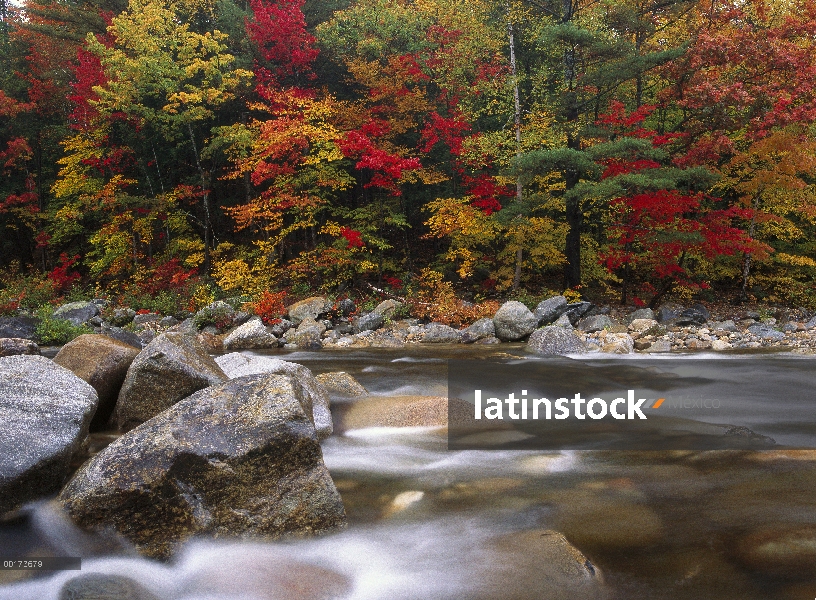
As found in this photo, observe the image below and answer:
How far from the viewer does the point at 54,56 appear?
68.1 ft

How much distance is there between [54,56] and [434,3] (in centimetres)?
1455

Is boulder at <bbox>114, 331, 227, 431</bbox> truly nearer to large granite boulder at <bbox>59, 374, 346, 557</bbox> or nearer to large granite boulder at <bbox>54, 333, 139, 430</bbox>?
large granite boulder at <bbox>54, 333, 139, 430</bbox>

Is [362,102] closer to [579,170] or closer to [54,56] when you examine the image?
[579,170]

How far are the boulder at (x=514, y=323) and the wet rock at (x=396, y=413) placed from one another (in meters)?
6.30

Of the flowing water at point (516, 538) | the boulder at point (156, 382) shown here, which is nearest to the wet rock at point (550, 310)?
the flowing water at point (516, 538)

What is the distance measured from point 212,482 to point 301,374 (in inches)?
95.9

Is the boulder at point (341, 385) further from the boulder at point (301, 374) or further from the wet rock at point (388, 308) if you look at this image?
the wet rock at point (388, 308)

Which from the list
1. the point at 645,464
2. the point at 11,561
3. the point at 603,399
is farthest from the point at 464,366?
the point at 11,561

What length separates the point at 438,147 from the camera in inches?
728

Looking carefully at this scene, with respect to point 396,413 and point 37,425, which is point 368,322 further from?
point 37,425

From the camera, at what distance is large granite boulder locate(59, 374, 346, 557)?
3293 millimetres

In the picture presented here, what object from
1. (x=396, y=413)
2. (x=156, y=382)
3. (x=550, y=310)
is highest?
(x=156, y=382)

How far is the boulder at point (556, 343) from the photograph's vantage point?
10.3 meters

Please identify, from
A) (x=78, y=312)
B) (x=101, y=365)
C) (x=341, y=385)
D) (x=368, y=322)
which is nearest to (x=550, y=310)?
(x=368, y=322)
